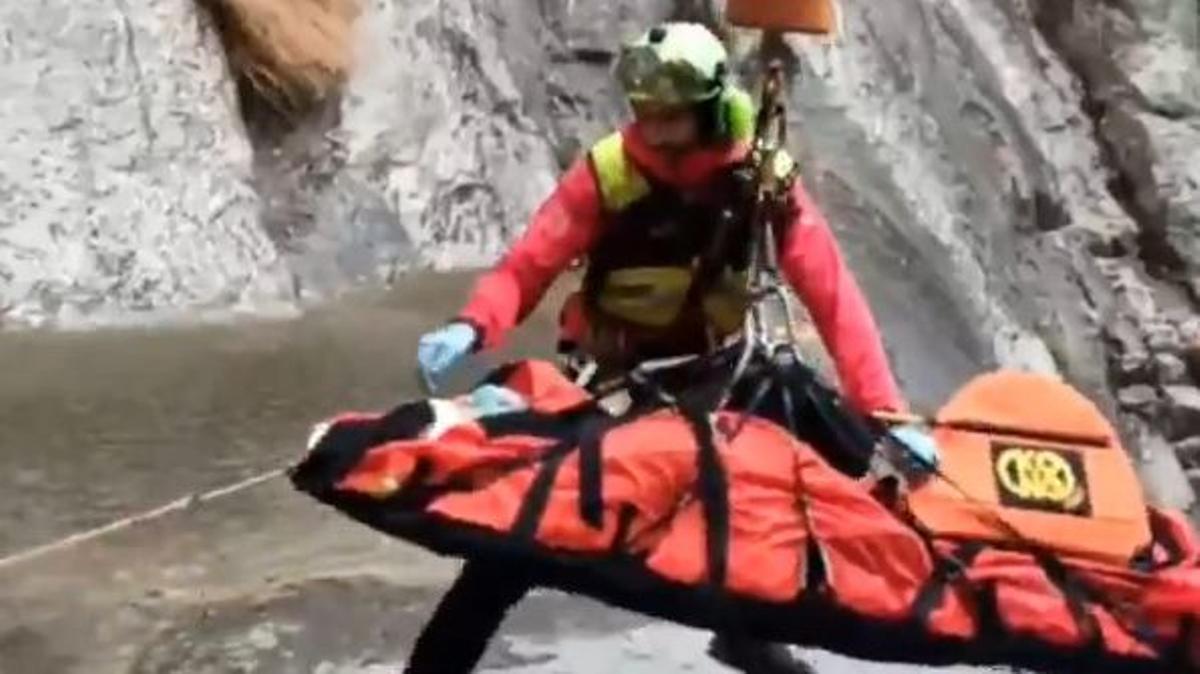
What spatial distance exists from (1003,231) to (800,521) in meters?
6.71

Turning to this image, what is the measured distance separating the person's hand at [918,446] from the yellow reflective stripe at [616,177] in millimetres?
577

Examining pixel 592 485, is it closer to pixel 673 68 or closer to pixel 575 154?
pixel 673 68

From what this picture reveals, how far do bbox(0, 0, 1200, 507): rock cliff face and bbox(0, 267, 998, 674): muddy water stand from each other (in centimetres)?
66

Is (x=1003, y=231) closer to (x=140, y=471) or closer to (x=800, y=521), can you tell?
(x=140, y=471)

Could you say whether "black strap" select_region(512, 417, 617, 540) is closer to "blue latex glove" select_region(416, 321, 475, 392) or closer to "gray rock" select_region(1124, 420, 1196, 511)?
"blue latex glove" select_region(416, 321, 475, 392)

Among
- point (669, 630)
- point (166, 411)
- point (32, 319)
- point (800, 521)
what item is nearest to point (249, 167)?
point (32, 319)

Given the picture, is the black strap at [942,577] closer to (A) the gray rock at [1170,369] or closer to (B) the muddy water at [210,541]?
(B) the muddy water at [210,541]

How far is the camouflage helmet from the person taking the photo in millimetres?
3246

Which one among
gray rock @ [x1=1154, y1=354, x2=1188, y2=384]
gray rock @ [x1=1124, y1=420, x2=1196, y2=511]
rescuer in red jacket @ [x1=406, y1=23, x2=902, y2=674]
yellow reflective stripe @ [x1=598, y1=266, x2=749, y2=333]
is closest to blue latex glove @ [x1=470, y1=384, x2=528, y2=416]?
rescuer in red jacket @ [x1=406, y1=23, x2=902, y2=674]

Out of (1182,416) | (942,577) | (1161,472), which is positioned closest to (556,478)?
(942,577)

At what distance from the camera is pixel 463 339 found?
3.26m

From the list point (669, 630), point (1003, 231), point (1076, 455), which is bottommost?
point (1003, 231)

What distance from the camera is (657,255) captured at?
11.3ft

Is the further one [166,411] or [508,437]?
[166,411]
